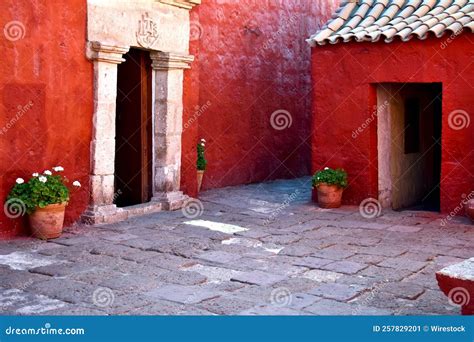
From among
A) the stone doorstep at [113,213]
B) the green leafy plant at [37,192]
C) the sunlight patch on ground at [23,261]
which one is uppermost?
the green leafy plant at [37,192]

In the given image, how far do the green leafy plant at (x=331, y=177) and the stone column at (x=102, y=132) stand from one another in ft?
10.3

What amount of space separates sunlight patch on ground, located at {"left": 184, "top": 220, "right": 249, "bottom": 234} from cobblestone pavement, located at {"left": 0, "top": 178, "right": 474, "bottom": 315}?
0.01 meters

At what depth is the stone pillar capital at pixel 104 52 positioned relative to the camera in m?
8.36

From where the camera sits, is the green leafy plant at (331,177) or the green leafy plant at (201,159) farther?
the green leafy plant at (201,159)

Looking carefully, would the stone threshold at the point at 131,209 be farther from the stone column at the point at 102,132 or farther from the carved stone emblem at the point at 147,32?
the carved stone emblem at the point at 147,32

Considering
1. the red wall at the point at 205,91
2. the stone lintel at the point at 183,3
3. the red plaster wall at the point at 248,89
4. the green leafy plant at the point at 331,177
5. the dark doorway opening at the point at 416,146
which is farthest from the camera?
the red plaster wall at the point at 248,89

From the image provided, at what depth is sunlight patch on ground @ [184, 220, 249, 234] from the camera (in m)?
8.33

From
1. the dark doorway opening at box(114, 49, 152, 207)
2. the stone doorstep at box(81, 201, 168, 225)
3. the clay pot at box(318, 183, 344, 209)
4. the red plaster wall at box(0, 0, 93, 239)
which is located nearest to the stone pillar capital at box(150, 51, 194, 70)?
the dark doorway opening at box(114, 49, 152, 207)

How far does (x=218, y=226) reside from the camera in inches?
337

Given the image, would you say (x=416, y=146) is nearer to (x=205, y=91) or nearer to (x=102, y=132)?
(x=205, y=91)

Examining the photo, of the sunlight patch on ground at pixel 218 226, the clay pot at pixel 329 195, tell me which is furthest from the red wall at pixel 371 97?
the sunlight patch on ground at pixel 218 226

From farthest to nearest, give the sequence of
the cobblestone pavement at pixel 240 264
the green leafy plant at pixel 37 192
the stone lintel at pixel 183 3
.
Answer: the stone lintel at pixel 183 3
the green leafy plant at pixel 37 192
the cobblestone pavement at pixel 240 264

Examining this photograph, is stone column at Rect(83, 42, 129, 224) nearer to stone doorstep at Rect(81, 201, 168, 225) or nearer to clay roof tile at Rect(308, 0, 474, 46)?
stone doorstep at Rect(81, 201, 168, 225)

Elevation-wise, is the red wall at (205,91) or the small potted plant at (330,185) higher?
the red wall at (205,91)
